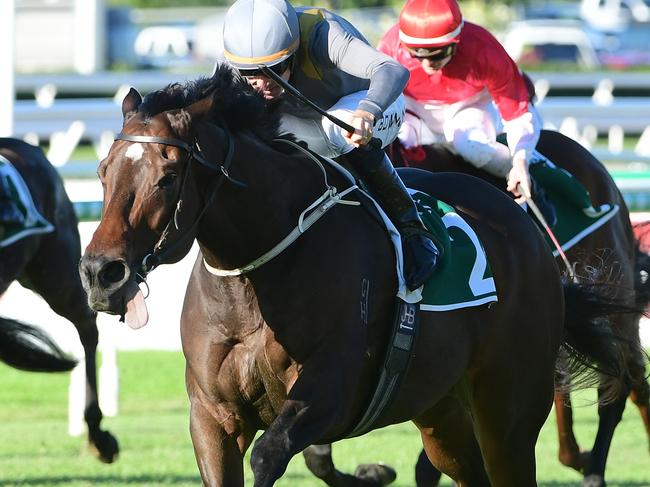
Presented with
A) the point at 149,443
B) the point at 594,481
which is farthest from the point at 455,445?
the point at 149,443

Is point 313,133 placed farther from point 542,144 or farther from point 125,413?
point 125,413

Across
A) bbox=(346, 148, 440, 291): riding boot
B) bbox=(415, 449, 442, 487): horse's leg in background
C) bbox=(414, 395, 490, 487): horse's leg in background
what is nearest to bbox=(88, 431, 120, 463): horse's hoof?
bbox=(415, 449, 442, 487): horse's leg in background

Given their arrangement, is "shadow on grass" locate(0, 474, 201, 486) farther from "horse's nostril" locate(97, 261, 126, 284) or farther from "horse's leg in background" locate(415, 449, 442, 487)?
"horse's nostril" locate(97, 261, 126, 284)

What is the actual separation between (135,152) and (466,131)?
2.72 meters

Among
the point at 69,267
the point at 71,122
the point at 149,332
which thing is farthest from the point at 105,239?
the point at 71,122

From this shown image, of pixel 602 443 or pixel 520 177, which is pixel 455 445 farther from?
pixel 602 443

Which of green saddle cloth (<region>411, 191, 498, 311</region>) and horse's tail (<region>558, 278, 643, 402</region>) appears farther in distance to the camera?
horse's tail (<region>558, 278, 643, 402</region>)

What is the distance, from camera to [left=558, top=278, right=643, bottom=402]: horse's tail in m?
5.07

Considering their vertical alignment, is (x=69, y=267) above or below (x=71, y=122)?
above

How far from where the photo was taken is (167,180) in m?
3.46

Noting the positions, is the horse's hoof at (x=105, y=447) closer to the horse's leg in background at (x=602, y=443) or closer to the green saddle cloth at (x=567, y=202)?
the horse's leg in background at (x=602, y=443)

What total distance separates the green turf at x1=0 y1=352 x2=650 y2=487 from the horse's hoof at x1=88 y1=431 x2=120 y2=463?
0.06m

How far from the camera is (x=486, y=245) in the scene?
4.69m

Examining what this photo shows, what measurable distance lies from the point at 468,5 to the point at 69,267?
26.1m
